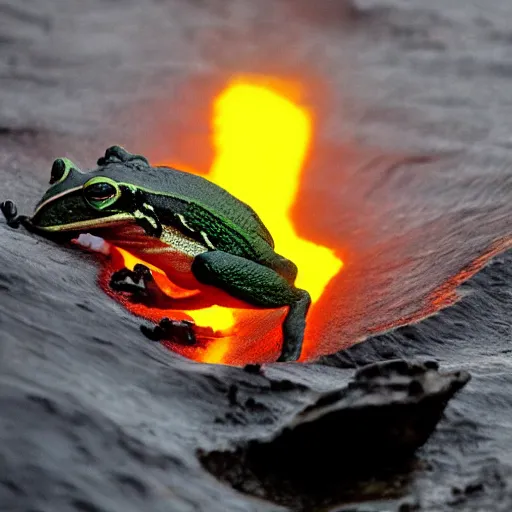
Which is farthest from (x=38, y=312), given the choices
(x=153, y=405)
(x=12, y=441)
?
(x=12, y=441)

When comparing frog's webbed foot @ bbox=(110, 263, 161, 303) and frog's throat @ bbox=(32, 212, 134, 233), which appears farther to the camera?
frog's throat @ bbox=(32, 212, 134, 233)

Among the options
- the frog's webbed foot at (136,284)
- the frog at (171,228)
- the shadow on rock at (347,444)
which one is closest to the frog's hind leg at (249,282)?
the frog at (171,228)

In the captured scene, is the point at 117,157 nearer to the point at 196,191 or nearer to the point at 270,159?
the point at 196,191

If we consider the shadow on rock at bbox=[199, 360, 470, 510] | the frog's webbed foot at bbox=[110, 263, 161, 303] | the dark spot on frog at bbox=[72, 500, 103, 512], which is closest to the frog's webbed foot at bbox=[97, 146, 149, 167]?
the frog's webbed foot at bbox=[110, 263, 161, 303]

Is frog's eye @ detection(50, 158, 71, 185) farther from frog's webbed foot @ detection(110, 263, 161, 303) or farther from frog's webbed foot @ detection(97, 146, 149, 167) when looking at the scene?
frog's webbed foot @ detection(110, 263, 161, 303)

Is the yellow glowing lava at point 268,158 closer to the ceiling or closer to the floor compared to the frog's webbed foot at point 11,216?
closer to the ceiling

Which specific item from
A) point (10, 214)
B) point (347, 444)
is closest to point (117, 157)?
point (10, 214)

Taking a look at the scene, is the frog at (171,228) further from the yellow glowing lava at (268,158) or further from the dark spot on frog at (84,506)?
the dark spot on frog at (84,506)
